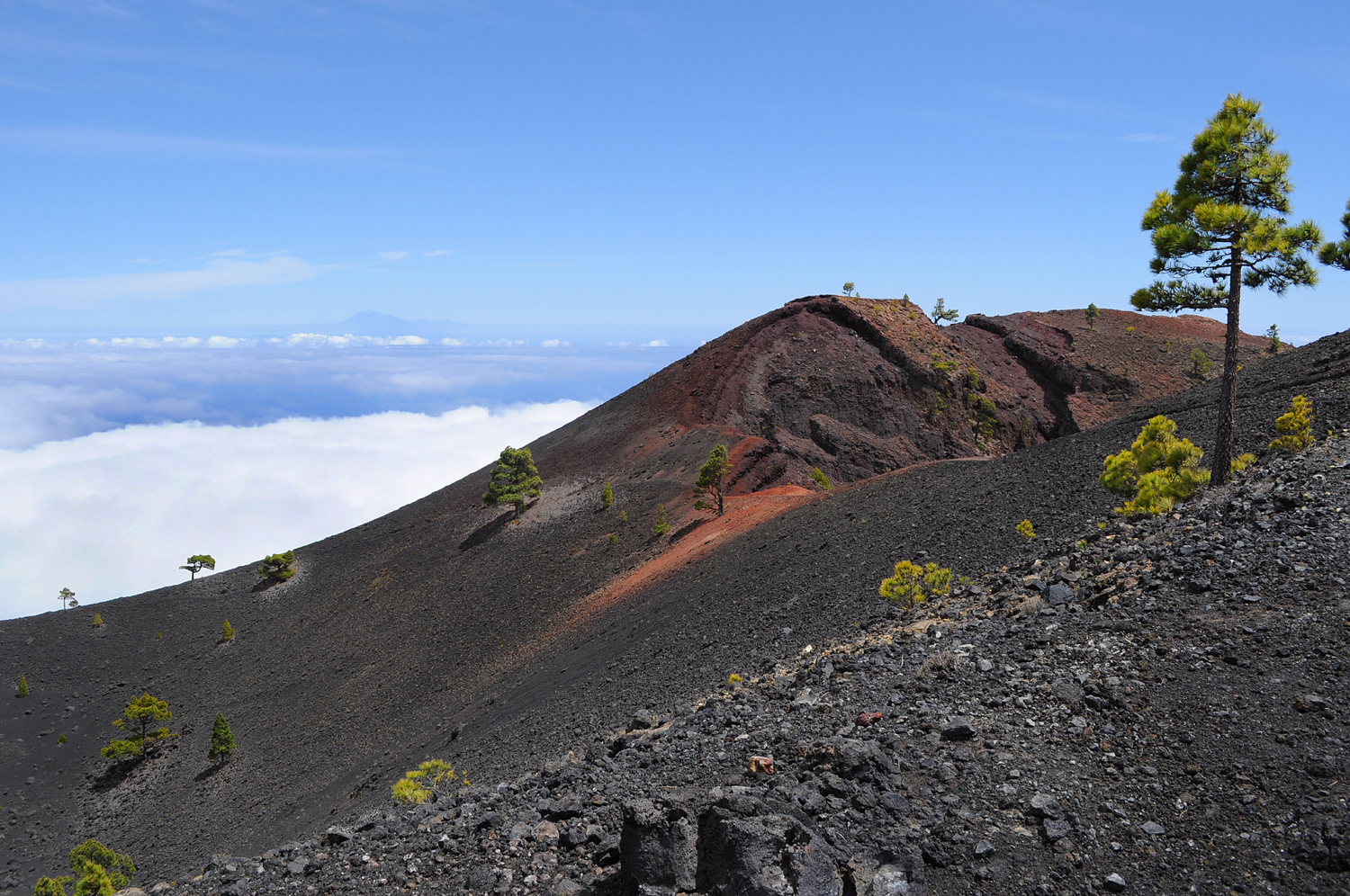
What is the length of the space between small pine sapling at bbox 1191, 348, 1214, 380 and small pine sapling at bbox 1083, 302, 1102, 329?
21.0 ft

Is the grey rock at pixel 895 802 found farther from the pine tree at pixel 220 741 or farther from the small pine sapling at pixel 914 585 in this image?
the pine tree at pixel 220 741

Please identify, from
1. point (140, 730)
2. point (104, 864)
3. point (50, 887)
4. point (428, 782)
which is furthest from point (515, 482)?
point (428, 782)

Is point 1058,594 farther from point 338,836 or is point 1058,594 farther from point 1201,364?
point 1201,364

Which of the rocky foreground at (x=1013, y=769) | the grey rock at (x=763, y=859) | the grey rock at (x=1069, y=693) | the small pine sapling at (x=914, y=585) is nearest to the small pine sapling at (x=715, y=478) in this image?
the small pine sapling at (x=914, y=585)

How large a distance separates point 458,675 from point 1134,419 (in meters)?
23.9

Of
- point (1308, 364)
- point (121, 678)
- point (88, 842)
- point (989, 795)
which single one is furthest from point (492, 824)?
point (121, 678)

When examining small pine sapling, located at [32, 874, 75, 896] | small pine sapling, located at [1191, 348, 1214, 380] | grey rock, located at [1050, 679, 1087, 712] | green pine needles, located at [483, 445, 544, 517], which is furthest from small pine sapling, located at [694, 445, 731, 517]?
small pine sapling, located at [1191, 348, 1214, 380]

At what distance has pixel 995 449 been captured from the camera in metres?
44.1

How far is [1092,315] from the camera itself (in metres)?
54.2

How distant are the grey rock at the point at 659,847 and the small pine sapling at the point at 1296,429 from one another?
14437 mm

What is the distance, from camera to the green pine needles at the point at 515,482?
41312mm

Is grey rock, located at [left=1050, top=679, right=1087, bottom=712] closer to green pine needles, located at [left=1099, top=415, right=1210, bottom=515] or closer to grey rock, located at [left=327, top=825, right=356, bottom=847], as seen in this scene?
green pine needles, located at [left=1099, top=415, right=1210, bottom=515]

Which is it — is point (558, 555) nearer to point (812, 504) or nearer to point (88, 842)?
point (812, 504)

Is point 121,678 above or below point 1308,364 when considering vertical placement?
below
